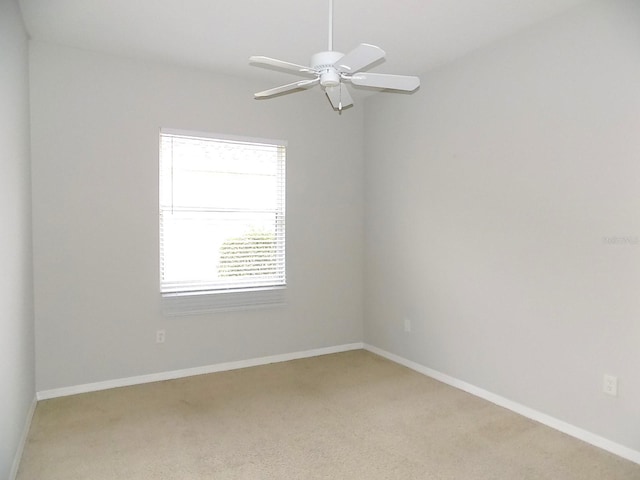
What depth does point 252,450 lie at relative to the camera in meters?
2.63

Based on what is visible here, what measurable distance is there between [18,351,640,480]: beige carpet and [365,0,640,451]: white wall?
0.36 m

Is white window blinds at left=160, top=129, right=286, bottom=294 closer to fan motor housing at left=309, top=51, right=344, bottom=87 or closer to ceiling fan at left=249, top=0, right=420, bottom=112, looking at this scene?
ceiling fan at left=249, top=0, right=420, bottom=112

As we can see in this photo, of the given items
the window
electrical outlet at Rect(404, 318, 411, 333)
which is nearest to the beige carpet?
electrical outlet at Rect(404, 318, 411, 333)

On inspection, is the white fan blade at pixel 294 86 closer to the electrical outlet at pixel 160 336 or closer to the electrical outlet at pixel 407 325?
the electrical outlet at pixel 160 336

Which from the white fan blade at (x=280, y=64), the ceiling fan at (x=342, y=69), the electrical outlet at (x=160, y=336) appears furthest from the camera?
the electrical outlet at (x=160, y=336)

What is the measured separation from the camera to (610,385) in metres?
2.64

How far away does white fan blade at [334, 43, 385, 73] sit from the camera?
1836 mm

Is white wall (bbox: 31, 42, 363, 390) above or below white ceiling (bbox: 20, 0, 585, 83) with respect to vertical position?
below

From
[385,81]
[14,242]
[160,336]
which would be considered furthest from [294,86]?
[160,336]

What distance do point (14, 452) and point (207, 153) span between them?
254cm

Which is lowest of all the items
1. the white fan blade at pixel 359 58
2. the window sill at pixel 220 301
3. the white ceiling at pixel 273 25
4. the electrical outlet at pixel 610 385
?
the electrical outlet at pixel 610 385

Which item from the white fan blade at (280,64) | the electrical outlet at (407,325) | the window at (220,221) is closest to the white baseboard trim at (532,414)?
Answer: the electrical outlet at (407,325)

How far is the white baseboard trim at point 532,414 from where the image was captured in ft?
8.50

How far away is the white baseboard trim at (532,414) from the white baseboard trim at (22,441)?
2.98 m
